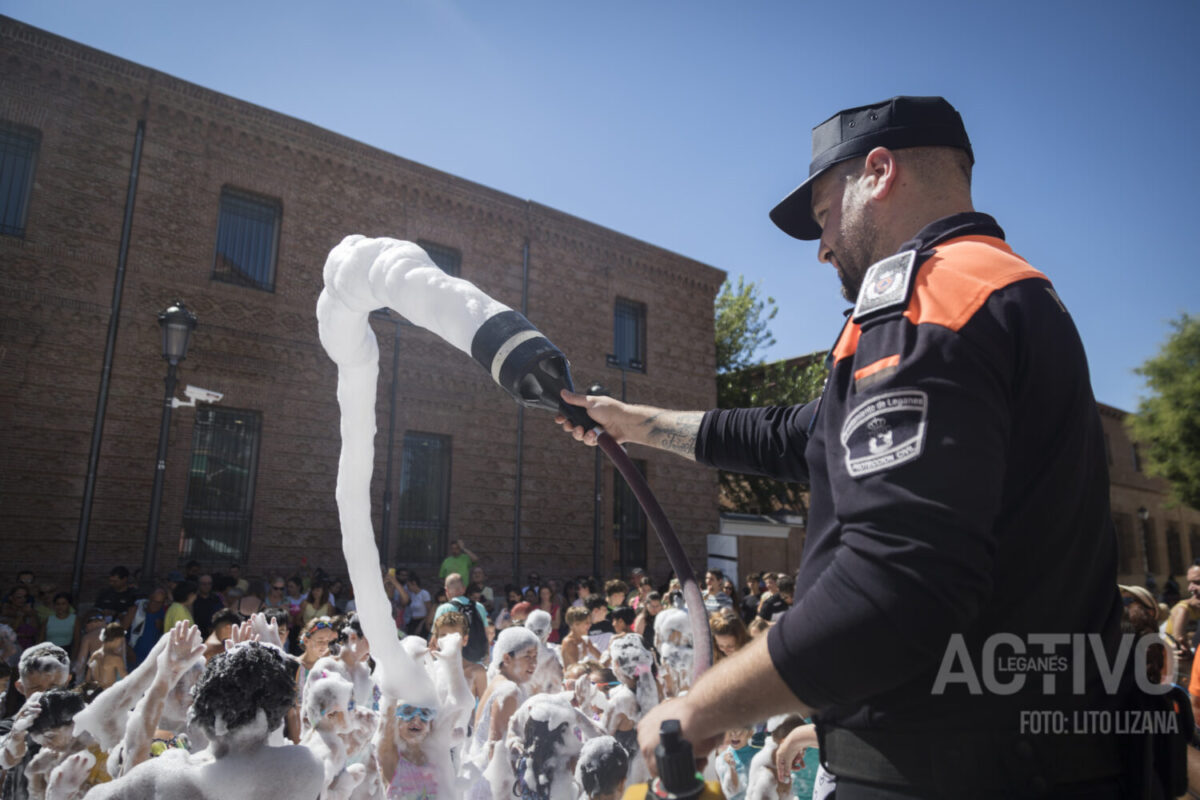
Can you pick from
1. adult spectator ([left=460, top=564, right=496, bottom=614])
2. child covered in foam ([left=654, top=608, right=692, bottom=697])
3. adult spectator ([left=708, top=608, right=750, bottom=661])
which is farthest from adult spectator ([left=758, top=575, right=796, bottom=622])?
adult spectator ([left=460, top=564, right=496, bottom=614])

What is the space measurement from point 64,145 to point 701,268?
49.6ft

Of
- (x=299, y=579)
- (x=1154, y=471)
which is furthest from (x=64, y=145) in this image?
(x=1154, y=471)

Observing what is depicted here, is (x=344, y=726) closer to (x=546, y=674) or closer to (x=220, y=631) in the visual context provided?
(x=546, y=674)

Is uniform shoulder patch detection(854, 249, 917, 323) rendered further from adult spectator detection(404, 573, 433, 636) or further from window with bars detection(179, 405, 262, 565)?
window with bars detection(179, 405, 262, 565)

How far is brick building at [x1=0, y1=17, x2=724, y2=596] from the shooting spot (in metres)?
12.8

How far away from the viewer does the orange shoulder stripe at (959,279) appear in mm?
1354

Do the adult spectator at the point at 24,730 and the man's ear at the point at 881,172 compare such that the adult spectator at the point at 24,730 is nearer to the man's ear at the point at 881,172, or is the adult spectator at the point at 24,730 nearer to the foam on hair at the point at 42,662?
the foam on hair at the point at 42,662

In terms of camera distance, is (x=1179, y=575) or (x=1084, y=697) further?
(x=1179, y=575)

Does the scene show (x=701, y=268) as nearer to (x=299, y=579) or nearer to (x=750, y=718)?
(x=299, y=579)

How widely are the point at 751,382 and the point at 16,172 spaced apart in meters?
20.4

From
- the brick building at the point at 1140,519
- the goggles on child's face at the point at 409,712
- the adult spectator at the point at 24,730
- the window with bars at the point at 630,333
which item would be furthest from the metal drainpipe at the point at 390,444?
the brick building at the point at 1140,519

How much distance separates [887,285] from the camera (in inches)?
58.1

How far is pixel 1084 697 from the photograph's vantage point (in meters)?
1.38

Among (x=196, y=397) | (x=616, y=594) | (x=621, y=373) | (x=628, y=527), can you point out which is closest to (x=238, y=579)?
(x=196, y=397)
